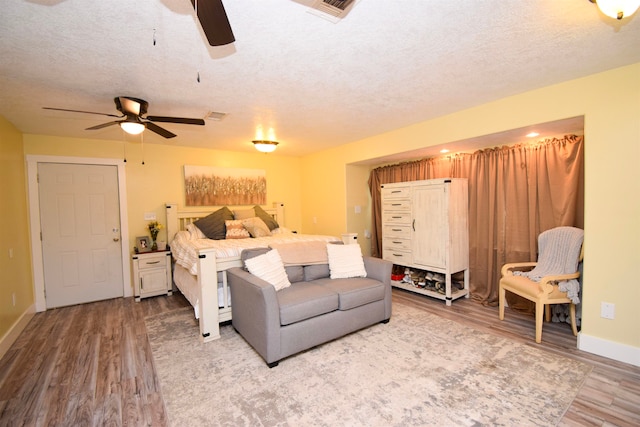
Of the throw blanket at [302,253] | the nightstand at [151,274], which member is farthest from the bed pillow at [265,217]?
the throw blanket at [302,253]

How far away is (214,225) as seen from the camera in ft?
14.7

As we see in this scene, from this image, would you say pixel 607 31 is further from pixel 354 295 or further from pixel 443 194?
pixel 354 295

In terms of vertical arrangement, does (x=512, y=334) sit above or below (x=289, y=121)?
below

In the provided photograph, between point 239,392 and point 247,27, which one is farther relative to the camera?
point 239,392

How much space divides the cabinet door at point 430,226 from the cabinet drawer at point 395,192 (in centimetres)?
13

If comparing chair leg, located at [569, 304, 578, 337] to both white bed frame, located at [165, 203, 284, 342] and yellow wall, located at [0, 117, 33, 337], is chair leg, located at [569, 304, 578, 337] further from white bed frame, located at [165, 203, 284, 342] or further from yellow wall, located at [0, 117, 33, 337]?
yellow wall, located at [0, 117, 33, 337]

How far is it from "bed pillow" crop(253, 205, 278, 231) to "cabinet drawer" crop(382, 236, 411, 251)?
6.51 ft

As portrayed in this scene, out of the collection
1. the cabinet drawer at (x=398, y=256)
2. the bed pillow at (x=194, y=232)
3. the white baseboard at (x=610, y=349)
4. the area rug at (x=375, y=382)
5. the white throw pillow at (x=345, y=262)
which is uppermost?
the bed pillow at (x=194, y=232)

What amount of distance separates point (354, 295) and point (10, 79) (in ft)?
11.3

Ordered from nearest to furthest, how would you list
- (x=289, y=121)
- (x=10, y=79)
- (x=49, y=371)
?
(x=10, y=79), (x=49, y=371), (x=289, y=121)

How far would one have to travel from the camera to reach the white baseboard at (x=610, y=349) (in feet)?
7.48

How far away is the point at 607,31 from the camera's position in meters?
1.80

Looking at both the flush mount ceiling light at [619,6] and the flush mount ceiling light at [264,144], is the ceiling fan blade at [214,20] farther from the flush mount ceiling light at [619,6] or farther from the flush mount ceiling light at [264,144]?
the flush mount ceiling light at [264,144]

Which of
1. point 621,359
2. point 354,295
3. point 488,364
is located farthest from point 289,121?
point 621,359
